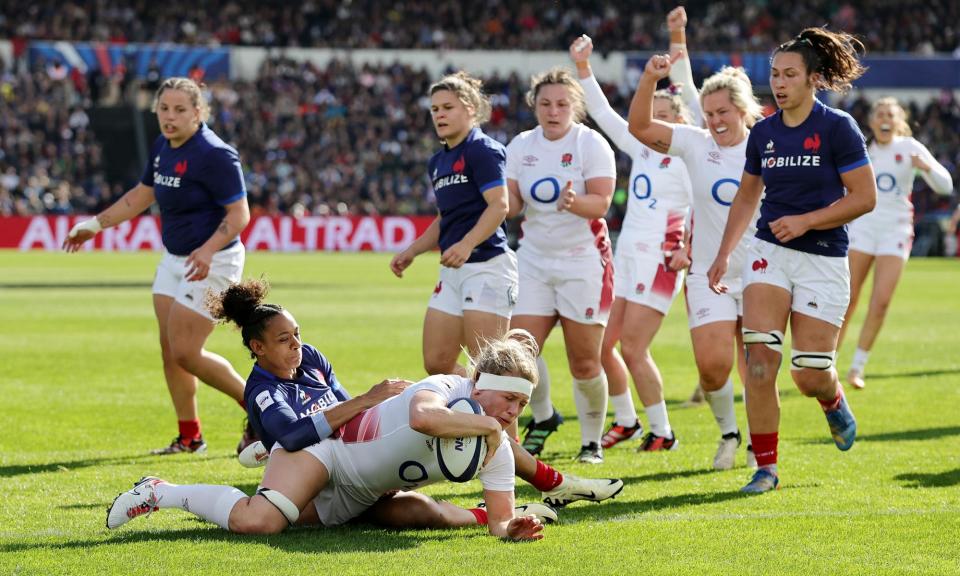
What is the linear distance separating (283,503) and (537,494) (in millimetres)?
1748

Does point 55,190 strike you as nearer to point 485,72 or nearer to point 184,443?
point 485,72

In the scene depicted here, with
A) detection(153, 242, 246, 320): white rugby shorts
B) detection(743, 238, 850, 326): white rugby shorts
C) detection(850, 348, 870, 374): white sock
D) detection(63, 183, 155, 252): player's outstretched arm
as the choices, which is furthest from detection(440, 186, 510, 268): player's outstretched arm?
detection(850, 348, 870, 374): white sock

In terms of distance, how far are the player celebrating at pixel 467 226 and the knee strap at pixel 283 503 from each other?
1881 mm

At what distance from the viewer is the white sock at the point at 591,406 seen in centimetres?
843

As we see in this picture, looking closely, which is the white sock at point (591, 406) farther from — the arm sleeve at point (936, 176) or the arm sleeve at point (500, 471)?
the arm sleeve at point (936, 176)

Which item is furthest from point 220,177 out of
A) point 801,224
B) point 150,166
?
point 801,224

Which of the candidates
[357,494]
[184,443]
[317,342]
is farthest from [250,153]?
[357,494]

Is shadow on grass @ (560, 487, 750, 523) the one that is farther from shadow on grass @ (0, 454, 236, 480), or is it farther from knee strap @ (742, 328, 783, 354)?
shadow on grass @ (0, 454, 236, 480)

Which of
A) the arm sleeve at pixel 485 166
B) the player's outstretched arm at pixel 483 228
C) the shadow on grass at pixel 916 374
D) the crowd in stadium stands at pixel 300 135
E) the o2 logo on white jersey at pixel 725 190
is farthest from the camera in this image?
the crowd in stadium stands at pixel 300 135

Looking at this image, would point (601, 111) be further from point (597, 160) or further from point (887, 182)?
point (887, 182)

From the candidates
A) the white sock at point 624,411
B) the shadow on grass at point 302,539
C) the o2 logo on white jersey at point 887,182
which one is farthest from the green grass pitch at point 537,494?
the o2 logo on white jersey at point 887,182

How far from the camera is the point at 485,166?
765 centimetres

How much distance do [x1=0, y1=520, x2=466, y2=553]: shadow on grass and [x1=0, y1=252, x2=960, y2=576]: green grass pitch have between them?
0.05 ft

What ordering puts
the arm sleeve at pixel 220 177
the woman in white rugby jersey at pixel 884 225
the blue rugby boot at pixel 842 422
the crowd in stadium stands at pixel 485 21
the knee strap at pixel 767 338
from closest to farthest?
the knee strap at pixel 767 338 → the blue rugby boot at pixel 842 422 → the arm sleeve at pixel 220 177 → the woman in white rugby jersey at pixel 884 225 → the crowd in stadium stands at pixel 485 21
